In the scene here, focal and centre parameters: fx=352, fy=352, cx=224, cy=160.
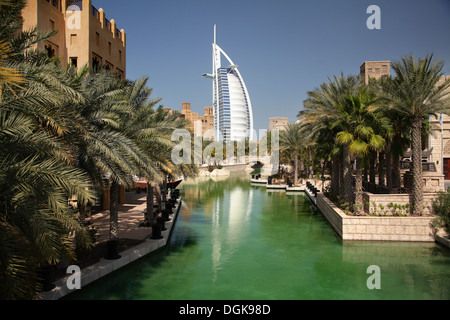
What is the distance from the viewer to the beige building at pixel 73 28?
15.0 meters

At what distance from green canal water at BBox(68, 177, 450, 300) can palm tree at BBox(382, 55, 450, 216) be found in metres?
2.65

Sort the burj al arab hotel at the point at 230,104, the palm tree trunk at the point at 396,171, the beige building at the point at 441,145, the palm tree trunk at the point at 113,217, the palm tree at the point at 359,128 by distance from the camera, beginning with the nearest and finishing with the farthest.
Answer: the palm tree trunk at the point at 113,217 < the palm tree at the point at 359,128 < the palm tree trunk at the point at 396,171 < the beige building at the point at 441,145 < the burj al arab hotel at the point at 230,104

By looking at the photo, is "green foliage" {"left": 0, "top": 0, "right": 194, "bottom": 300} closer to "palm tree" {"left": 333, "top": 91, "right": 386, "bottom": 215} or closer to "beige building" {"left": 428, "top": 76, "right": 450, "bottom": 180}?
"palm tree" {"left": 333, "top": 91, "right": 386, "bottom": 215}

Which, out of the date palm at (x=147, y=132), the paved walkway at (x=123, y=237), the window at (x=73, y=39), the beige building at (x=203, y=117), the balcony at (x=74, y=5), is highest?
the beige building at (x=203, y=117)

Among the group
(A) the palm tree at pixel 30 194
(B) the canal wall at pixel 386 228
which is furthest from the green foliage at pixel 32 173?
(B) the canal wall at pixel 386 228

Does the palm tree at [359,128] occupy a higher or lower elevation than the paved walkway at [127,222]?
higher

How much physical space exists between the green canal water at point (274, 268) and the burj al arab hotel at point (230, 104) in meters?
151

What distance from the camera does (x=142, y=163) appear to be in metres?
9.45

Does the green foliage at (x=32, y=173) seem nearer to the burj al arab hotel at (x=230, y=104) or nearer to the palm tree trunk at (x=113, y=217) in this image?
the palm tree trunk at (x=113, y=217)

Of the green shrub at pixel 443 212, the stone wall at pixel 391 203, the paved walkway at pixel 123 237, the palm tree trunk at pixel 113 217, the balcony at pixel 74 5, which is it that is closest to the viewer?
the paved walkway at pixel 123 237

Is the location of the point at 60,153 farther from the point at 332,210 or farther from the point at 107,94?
the point at 332,210

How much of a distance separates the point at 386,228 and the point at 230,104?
516ft

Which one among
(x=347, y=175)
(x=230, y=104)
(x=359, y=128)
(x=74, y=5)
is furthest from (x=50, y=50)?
(x=230, y=104)

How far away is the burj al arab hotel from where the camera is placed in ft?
552
